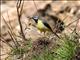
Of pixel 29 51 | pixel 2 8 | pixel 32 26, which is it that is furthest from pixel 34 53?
pixel 2 8

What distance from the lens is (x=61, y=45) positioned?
7.43 m

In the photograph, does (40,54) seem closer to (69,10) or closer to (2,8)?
(69,10)

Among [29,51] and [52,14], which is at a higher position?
[29,51]

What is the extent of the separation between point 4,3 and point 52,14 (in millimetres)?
2854

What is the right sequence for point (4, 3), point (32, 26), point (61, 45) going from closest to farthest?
point (61, 45) → point (32, 26) → point (4, 3)

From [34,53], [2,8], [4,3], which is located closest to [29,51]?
[34,53]

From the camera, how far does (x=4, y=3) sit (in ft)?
50.3

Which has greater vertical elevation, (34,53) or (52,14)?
(34,53)

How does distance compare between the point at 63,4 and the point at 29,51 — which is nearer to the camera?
the point at 29,51

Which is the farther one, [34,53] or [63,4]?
[63,4]

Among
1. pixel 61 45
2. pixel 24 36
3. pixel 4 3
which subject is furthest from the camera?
pixel 4 3

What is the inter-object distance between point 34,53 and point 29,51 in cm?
18

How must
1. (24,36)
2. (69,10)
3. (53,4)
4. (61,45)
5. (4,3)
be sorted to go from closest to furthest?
(61,45) < (24,36) < (69,10) < (53,4) < (4,3)

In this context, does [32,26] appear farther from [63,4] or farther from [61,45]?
[63,4]
